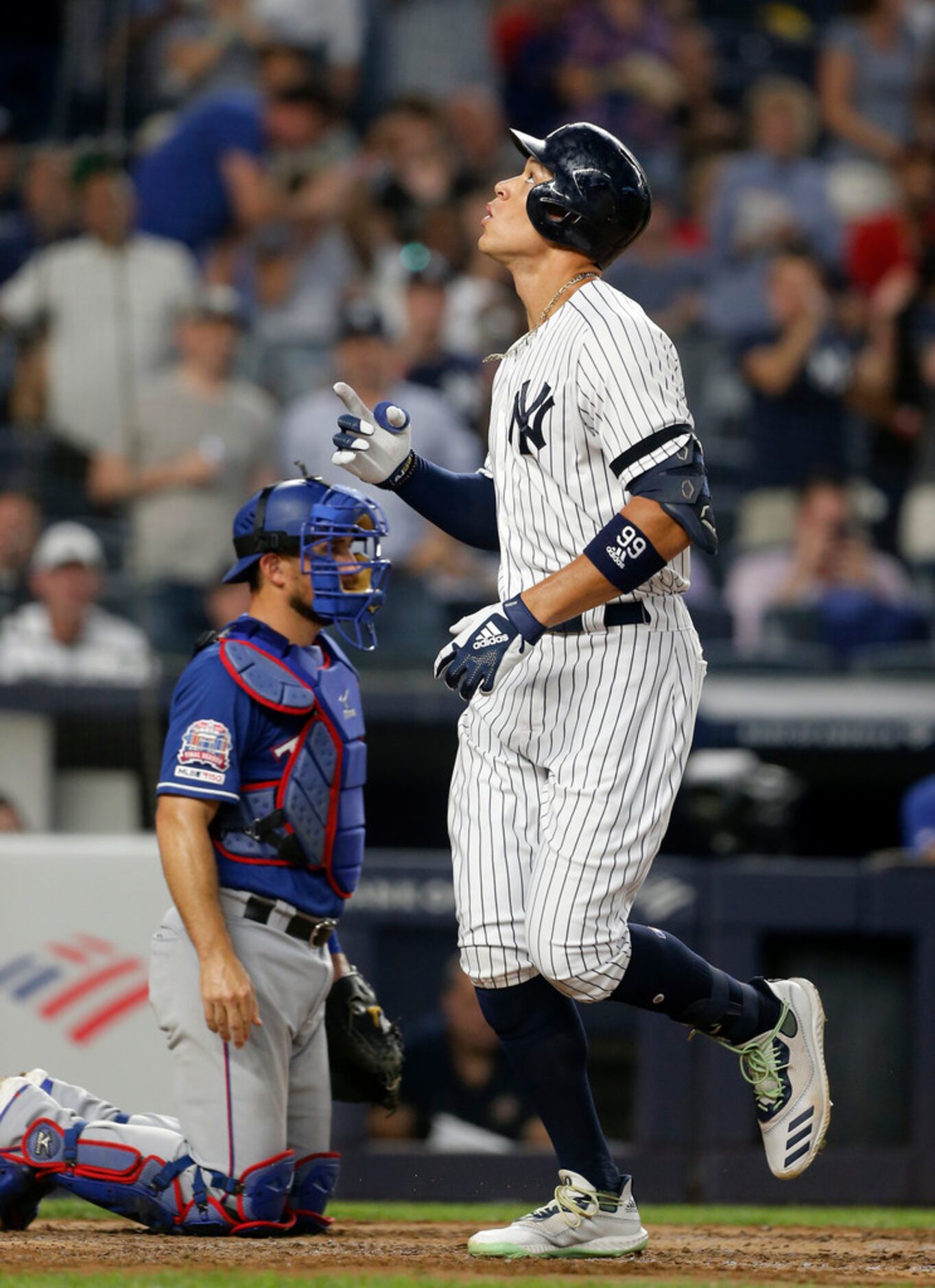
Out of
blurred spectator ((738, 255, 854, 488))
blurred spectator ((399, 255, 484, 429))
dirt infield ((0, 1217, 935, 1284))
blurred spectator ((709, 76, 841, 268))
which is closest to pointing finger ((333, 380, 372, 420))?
dirt infield ((0, 1217, 935, 1284))

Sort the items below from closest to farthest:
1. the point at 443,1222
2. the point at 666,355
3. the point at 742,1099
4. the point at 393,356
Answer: the point at 666,355 < the point at 443,1222 < the point at 742,1099 < the point at 393,356

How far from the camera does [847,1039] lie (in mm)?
5590

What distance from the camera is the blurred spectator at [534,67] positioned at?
1011 centimetres

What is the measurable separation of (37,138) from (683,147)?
336 centimetres

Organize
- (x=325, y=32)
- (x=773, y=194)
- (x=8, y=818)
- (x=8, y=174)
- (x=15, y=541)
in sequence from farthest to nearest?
(x=325, y=32) → (x=773, y=194) → (x=8, y=174) → (x=15, y=541) → (x=8, y=818)

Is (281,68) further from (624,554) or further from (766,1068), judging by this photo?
(766,1068)

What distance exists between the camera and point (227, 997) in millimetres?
3445

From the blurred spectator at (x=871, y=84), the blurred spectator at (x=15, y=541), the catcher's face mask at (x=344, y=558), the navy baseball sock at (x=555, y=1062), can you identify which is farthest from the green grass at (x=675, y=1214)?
the blurred spectator at (x=871, y=84)

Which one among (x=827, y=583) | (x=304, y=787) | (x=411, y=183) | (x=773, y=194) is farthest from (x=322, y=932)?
(x=773, y=194)

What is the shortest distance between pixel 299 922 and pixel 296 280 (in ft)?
18.8

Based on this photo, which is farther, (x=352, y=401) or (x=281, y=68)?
(x=281, y=68)

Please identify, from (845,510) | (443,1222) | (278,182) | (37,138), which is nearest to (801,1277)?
(443,1222)

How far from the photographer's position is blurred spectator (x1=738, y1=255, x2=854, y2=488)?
8.48 meters

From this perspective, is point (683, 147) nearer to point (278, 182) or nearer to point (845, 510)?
point (278, 182)
